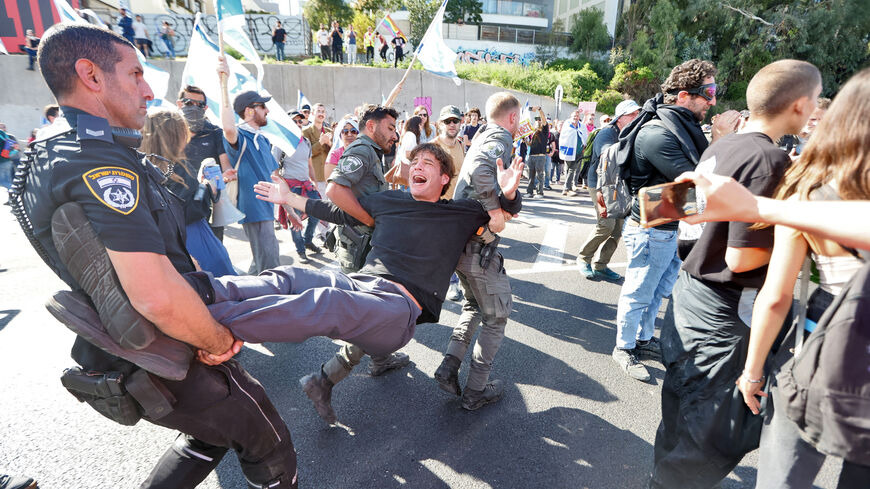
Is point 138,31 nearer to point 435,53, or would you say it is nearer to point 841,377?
point 435,53

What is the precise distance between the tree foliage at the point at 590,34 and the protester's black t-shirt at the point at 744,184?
102 ft

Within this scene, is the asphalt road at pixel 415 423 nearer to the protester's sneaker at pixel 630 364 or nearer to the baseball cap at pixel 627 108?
the protester's sneaker at pixel 630 364

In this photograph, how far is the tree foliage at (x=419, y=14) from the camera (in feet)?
111

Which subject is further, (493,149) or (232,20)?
(232,20)

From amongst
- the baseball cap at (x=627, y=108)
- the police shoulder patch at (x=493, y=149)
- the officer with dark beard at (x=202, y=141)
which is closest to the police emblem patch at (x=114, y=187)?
the police shoulder patch at (x=493, y=149)

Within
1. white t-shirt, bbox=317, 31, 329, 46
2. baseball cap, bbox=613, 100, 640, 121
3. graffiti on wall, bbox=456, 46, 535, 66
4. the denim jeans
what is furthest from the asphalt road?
graffiti on wall, bbox=456, 46, 535, 66

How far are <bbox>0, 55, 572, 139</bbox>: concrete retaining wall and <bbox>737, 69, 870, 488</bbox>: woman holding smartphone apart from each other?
22.1 meters

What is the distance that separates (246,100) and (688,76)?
12.7 feet

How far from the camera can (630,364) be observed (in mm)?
3402

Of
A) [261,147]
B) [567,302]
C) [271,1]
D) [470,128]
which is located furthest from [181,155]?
[271,1]

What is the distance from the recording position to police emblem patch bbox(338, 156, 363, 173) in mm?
3102

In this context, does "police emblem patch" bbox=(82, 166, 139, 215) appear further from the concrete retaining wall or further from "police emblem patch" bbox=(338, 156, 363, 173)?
the concrete retaining wall

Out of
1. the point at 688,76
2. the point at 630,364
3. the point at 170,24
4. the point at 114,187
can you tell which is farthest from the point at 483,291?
the point at 170,24

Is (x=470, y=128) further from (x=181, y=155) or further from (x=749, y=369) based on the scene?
(x=749, y=369)
